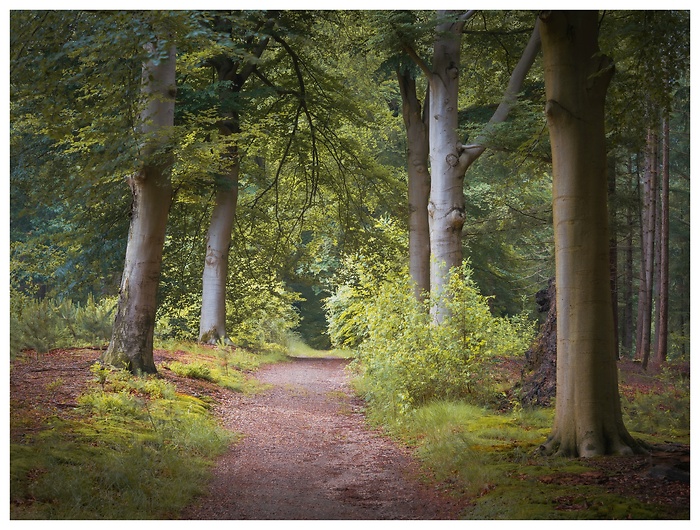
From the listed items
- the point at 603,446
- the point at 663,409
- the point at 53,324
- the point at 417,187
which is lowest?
the point at 603,446

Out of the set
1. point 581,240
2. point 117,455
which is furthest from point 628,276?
point 117,455

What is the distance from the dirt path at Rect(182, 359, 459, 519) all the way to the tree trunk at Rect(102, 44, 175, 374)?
1.31 meters

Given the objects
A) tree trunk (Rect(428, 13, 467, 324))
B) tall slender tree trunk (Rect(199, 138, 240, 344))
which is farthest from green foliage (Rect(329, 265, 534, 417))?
tall slender tree trunk (Rect(199, 138, 240, 344))

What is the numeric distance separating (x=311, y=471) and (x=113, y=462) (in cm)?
166

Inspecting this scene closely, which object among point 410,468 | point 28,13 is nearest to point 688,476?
point 410,468

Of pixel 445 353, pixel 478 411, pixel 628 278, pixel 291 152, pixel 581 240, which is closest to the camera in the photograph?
pixel 581 240

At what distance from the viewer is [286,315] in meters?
21.2

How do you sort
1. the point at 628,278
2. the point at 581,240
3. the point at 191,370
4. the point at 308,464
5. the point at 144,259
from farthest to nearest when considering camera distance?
the point at 628,278, the point at 191,370, the point at 144,259, the point at 308,464, the point at 581,240

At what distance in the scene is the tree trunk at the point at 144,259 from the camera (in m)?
8.64

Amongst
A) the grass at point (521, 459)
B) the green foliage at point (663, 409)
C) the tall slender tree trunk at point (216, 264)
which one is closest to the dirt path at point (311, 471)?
the grass at point (521, 459)

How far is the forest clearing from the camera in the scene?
5.12m

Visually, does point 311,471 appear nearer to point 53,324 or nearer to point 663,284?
point 663,284

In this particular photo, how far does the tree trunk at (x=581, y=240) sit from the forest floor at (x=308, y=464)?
351 mm

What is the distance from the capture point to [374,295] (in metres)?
9.48
